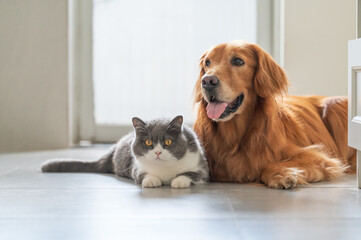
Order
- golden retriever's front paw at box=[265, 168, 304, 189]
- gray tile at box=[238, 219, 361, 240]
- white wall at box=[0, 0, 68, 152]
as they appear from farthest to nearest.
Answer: white wall at box=[0, 0, 68, 152] < golden retriever's front paw at box=[265, 168, 304, 189] < gray tile at box=[238, 219, 361, 240]

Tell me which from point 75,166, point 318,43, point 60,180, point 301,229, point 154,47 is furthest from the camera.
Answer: point 154,47

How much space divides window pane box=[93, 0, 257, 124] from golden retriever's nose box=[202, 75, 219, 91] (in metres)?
2.02

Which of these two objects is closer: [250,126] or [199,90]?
[250,126]

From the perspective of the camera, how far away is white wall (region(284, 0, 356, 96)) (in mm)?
3877

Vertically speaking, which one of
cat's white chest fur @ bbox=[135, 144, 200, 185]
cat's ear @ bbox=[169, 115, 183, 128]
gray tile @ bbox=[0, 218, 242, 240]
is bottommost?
gray tile @ bbox=[0, 218, 242, 240]

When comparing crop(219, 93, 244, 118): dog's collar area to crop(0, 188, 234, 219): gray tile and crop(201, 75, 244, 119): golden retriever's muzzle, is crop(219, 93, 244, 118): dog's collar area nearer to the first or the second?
crop(201, 75, 244, 119): golden retriever's muzzle

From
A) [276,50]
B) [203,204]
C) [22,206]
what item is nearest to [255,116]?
[203,204]

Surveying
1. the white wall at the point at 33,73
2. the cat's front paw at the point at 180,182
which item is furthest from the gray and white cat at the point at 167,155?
the white wall at the point at 33,73

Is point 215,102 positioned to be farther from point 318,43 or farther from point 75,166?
point 318,43

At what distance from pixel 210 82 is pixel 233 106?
0.64 feet

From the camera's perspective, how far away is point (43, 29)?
4016mm

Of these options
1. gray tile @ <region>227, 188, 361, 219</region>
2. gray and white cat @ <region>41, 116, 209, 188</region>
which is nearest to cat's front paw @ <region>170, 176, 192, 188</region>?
gray and white cat @ <region>41, 116, 209, 188</region>

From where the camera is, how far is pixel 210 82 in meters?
2.21

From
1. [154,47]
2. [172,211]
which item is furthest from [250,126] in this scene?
[154,47]
